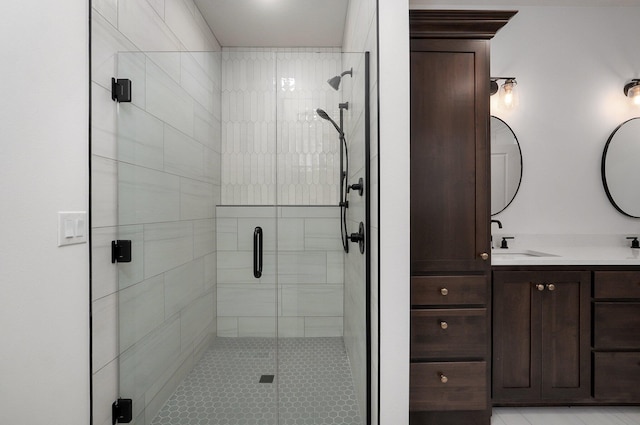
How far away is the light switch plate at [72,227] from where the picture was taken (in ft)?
3.83

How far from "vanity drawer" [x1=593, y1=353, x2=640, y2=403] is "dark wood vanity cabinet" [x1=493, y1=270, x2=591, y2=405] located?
59 millimetres

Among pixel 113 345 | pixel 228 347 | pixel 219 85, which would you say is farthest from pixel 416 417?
pixel 219 85

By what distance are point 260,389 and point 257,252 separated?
699 mm

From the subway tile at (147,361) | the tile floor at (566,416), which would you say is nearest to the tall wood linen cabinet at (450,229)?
the tile floor at (566,416)

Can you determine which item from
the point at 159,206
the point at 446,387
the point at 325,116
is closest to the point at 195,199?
the point at 159,206

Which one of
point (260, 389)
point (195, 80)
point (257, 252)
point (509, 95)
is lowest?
point (260, 389)

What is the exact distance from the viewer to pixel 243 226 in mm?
1568

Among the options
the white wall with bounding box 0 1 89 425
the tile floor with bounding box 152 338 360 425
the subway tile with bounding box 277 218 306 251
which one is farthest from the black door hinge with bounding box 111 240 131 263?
the subway tile with bounding box 277 218 306 251

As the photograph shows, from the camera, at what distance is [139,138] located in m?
1.52

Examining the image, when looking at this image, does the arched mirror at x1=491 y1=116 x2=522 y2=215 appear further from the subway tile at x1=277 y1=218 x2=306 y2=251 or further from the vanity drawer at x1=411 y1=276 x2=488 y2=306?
the subway tile at x1=277 y1=218 x2=306 y2=251

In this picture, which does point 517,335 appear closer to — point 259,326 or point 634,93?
point 259,326

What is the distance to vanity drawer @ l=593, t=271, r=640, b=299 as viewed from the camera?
6.02 ft

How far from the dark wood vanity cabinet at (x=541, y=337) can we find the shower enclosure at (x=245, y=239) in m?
0.92

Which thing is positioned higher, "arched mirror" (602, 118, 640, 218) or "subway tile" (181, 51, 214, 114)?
"subway tile" (181, 51, 214, 114)
